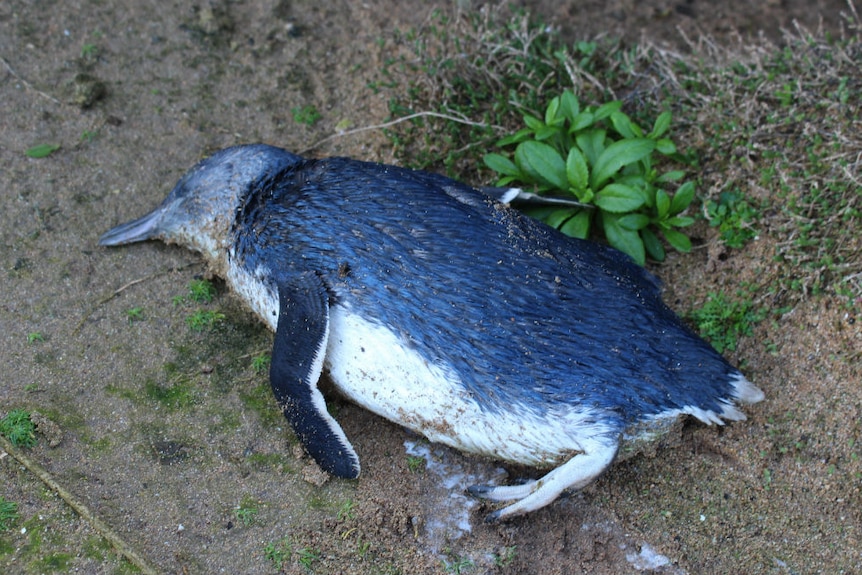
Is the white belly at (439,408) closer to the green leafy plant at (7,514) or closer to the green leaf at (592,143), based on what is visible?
the green leafy plant at (7,514)

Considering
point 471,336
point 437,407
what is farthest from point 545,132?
point 437,407

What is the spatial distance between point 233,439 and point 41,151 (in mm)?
1912

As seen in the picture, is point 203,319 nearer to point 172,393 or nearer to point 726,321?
point 172,393

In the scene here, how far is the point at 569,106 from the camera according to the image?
12.6ft

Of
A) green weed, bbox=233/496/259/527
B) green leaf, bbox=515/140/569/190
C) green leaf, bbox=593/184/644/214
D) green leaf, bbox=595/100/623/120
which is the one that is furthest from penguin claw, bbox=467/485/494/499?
green leaf, bbox=595/100/623/120

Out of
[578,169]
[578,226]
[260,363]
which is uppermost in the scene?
[578,169]

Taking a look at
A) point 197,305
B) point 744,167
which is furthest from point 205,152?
point 744,167

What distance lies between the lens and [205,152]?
411 centimetres

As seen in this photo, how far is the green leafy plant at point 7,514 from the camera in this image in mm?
2568

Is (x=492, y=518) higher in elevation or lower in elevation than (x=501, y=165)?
lower

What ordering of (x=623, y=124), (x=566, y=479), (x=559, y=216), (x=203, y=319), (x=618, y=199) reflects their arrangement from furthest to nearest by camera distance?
(x=623, y=124)
(x=559, y=216)
(x=618, y=199)
(x=203, y=319)
(x=566, y=479)

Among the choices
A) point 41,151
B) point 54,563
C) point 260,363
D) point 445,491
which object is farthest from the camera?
point 41,151

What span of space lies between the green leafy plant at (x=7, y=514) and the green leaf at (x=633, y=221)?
2657 mm

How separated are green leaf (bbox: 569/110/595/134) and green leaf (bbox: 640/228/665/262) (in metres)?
0.57
